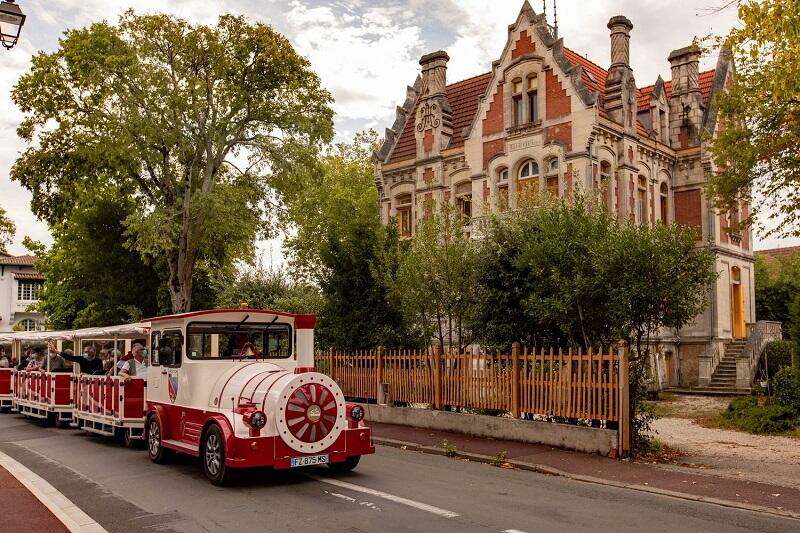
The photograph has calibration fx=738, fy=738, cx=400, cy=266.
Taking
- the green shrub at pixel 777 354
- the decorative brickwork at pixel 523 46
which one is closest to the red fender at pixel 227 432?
the decorative brickwork at pixel 523 46

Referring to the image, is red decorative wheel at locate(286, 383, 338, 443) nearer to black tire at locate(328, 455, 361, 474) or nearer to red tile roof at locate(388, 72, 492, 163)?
black tire at locate(328, 455, 361, 474)

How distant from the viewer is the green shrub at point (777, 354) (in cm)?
2711

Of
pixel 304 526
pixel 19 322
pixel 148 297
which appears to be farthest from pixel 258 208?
pixel 19 322

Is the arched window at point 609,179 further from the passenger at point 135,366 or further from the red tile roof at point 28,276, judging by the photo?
the red tile roof at point 28,276

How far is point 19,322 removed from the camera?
72812 mm

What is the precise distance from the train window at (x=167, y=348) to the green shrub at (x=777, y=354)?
75.0 ft

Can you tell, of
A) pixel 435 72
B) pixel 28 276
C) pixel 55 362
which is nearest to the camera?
pixel 55 362

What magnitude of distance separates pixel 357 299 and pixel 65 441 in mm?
8311

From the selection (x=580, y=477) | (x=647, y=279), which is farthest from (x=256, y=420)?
(x=647, y=279)

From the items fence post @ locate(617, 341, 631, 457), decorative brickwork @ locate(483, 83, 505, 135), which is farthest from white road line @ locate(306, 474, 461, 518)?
decorative brickwork @ locate(483, 83, 505, 135)

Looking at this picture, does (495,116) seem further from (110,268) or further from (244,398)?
(244,398)

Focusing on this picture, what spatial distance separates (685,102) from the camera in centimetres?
2980

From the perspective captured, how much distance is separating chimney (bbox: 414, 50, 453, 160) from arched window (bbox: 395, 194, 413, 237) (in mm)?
2180

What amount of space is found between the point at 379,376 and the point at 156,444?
793 cm
